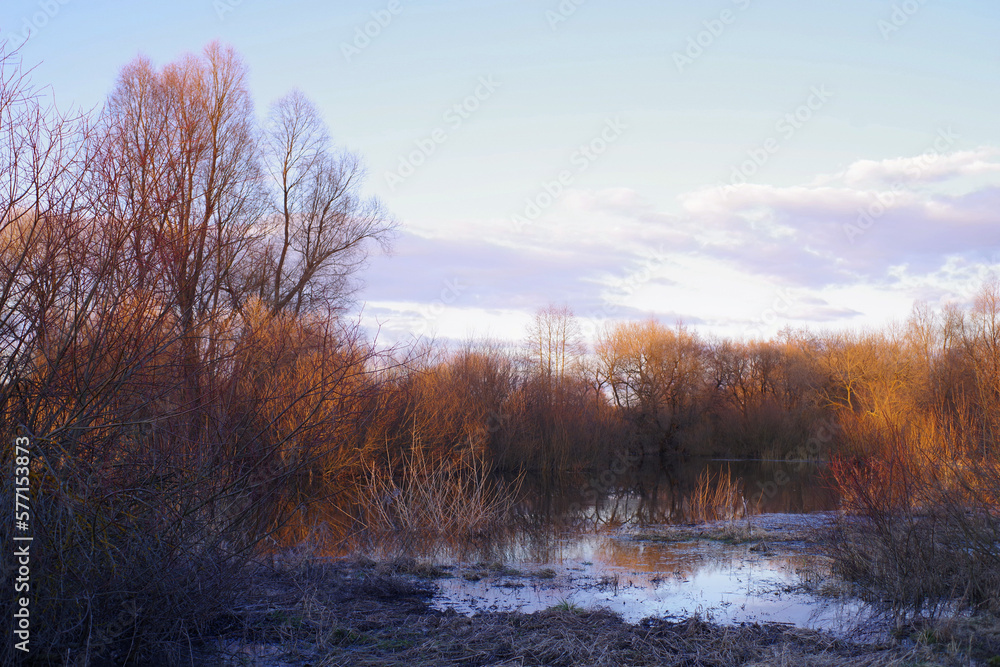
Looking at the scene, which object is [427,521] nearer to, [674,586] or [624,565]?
[624,565]

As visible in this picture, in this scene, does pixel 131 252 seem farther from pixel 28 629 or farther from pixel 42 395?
pixel 28 629

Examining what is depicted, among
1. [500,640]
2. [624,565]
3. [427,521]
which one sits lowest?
[624,565]

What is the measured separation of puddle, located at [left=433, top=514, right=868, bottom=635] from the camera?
23.8 ft

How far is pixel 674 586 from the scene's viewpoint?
8781 mm

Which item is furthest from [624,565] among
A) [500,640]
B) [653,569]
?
[500,640]

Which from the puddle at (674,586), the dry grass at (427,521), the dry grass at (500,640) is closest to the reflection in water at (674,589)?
the puddle at (674,586)

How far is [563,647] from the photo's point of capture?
525 centimetres

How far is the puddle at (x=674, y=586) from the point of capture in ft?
23.8

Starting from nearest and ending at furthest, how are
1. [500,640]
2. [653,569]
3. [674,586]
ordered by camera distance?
[500,640], [674,586], [653,569]

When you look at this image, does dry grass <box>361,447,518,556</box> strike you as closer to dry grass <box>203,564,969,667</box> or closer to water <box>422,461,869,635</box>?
water <box>422,461,869,635</box>

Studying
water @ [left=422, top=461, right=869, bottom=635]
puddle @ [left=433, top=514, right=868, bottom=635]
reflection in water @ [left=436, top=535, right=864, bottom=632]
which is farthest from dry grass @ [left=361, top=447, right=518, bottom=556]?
reflection in water @ [left=436, top=535, right=864, bottom=632]

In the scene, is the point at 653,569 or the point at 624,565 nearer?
the point at 653,569

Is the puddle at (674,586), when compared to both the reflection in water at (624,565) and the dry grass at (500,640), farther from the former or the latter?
the dry grass at (500,640)

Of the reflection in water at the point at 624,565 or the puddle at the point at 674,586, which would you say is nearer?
the puddle at the point at 674,586
